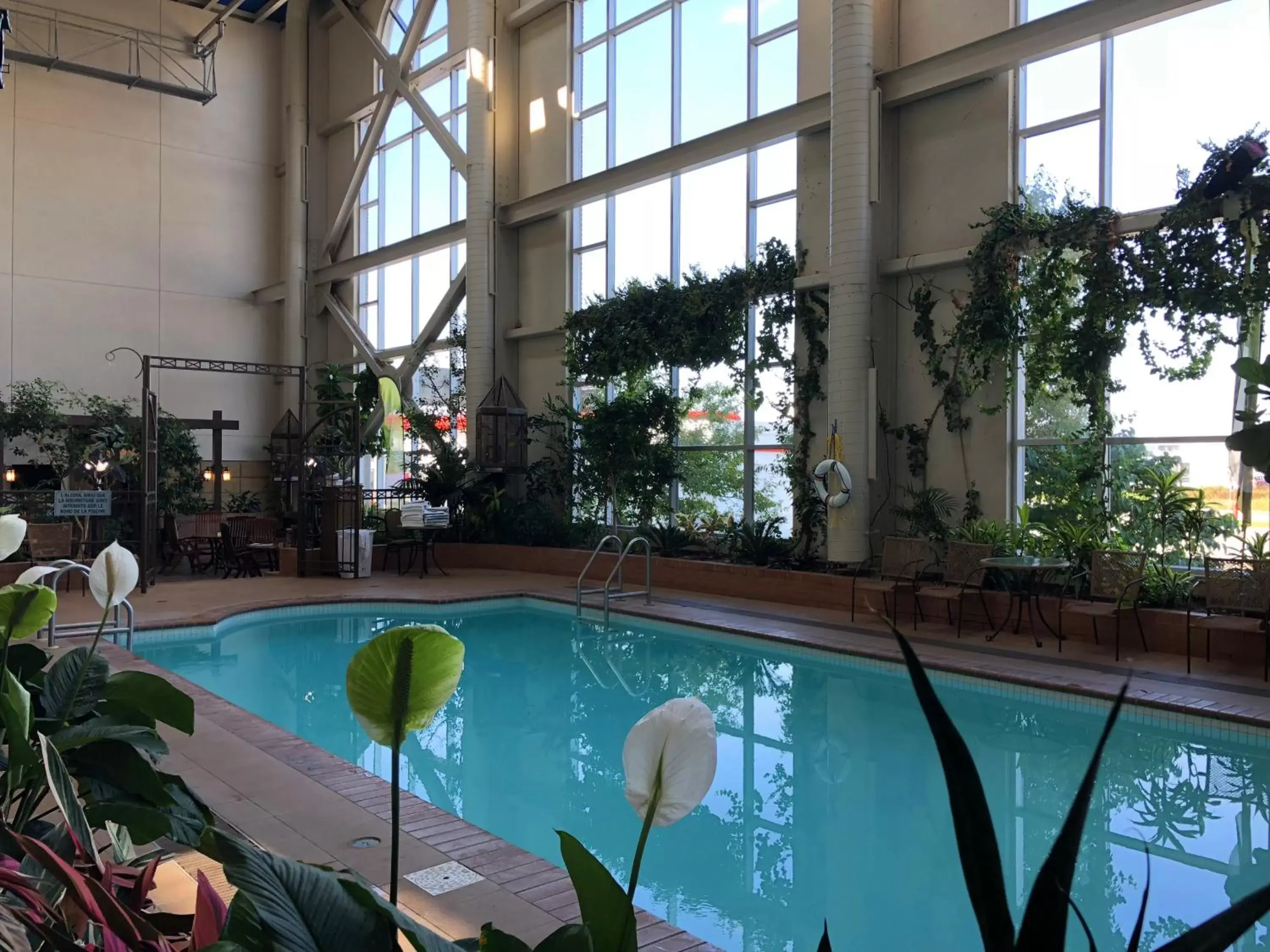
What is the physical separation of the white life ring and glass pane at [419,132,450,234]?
31.2 feet

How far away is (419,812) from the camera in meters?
3.84

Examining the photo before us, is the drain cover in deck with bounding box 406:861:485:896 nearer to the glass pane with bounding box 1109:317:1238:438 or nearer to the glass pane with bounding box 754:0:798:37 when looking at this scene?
the glass pane with bounding box 1109:317:1238:438

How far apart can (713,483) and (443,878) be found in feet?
30.1

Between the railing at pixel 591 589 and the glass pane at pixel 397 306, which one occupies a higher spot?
the glass pane at pixel 397 306

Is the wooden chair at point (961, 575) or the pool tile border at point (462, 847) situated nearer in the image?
the pool tile border at point (462, 847)

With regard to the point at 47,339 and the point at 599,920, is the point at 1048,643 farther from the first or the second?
the point at 47,339

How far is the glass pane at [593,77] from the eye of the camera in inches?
537

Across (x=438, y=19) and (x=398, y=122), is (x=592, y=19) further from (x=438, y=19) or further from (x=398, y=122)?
(x=398, y=122)

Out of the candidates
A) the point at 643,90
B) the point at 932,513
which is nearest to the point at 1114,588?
the point at 932,513

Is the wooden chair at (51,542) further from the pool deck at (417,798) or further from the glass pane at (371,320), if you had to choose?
the glass pane at (371,320)

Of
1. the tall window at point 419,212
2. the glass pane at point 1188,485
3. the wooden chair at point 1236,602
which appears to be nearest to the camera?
the wooden chair at point 1236,602

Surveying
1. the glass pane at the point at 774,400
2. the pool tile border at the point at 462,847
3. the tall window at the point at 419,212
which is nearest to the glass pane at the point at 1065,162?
the glass pane at the point at 774,400

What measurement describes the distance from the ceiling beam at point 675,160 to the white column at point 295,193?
6.12 metres

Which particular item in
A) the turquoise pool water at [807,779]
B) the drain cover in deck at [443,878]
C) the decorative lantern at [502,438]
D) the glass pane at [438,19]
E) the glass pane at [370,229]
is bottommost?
the turquoise pool water at [807,779]
